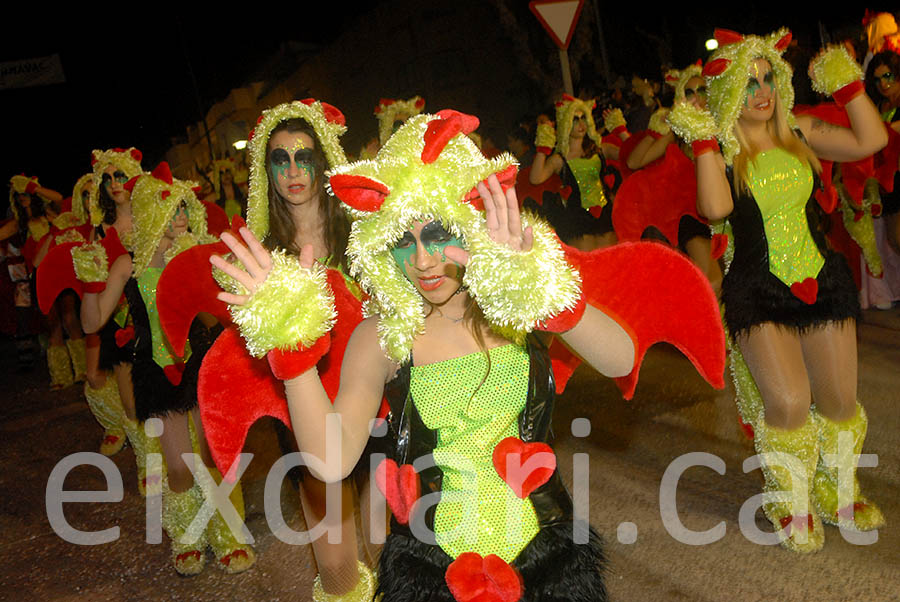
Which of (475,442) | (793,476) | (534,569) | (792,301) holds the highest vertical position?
(475,442)

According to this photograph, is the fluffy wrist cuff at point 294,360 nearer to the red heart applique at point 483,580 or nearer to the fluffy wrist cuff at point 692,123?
the red heart applique at point 483,580

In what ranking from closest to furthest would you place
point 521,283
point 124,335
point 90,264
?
point 521,283 → point 90,264 → point 124,335

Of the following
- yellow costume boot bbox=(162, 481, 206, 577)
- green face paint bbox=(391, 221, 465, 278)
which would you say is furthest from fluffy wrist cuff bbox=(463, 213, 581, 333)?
yellow costume boot bbox=(162, 481, 206, 577)

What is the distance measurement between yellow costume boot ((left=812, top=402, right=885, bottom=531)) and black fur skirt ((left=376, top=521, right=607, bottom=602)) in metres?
Result: 1.73

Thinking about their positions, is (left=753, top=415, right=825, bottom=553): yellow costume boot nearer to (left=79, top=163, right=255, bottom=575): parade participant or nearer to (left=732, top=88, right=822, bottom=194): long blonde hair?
(left=732, top=88, right=822, bottom=194): long blonde hair

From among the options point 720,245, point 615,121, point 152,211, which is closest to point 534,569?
point 720,245

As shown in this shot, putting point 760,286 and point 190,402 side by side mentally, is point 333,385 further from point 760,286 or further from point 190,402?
point 760,286

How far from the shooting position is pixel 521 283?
5.83 ft

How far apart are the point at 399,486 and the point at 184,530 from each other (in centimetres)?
239

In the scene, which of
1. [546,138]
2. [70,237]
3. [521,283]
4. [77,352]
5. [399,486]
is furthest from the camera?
[77,352]

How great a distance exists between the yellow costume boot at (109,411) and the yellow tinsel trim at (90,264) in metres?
2.17

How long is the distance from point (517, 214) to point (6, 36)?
22680 millimetres

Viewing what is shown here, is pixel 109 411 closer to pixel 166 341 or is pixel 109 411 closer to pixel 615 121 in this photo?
pixel 166 341

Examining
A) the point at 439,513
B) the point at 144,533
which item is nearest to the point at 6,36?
the point at 144,533
